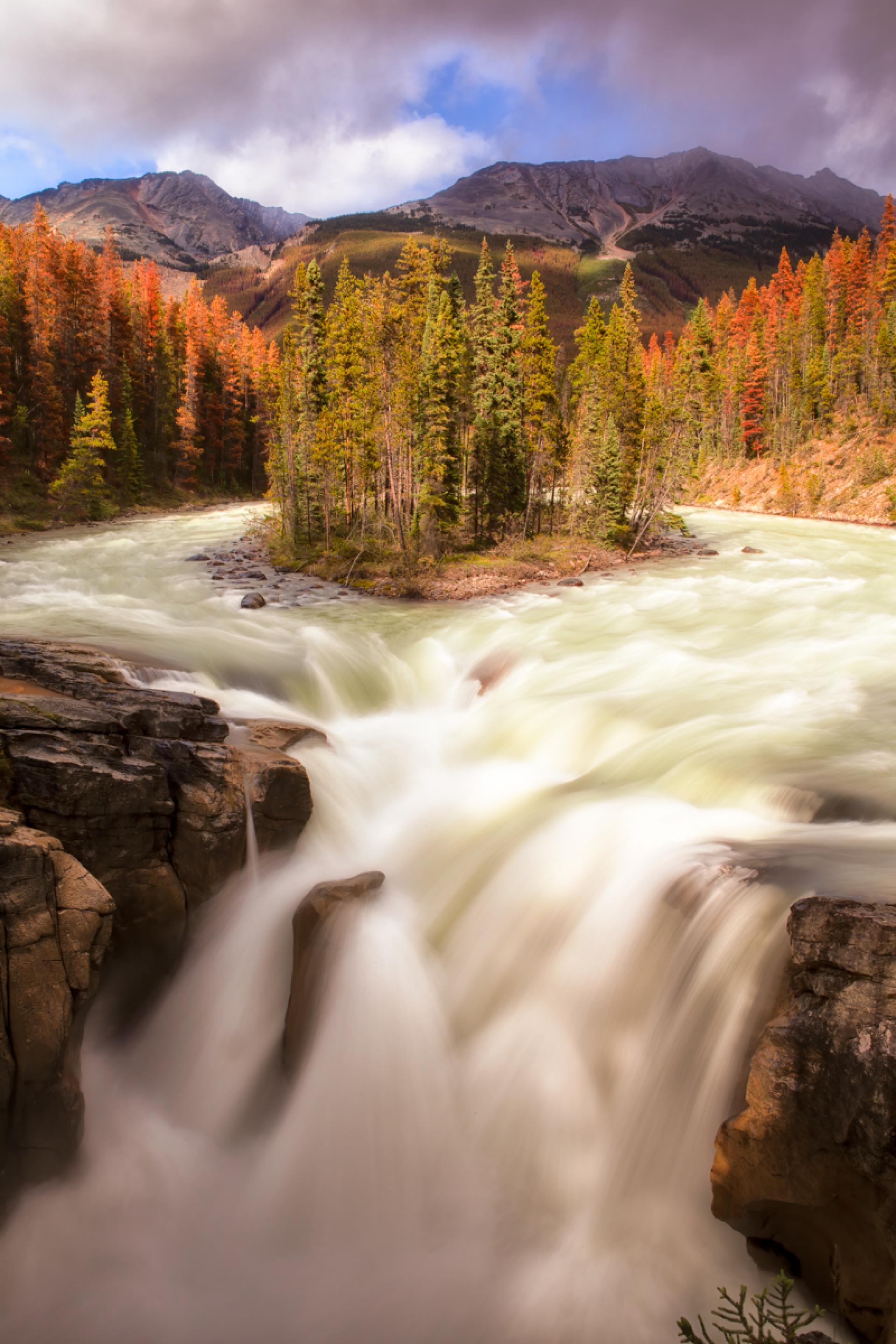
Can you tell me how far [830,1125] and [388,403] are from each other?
87.5ft

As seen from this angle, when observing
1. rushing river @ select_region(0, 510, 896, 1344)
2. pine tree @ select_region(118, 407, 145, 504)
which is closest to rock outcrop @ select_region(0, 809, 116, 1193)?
rushing river @ select_region(0, 510, 896, 1344)

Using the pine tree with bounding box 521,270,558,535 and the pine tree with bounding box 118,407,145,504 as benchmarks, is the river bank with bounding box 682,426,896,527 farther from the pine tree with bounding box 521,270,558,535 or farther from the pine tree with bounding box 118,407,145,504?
the pine tree with bounding box 118,407,145,504

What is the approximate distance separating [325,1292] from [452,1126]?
1.42 m

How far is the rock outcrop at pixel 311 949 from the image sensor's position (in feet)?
21.7

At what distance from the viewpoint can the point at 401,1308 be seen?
4.82 m

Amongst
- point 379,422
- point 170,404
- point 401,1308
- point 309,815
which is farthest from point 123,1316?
point 170,404

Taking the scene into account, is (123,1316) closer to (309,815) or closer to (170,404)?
(309,815)

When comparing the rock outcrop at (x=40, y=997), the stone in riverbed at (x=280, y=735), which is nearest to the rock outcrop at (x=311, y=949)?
the rock outcrop at (x=40, y=997)

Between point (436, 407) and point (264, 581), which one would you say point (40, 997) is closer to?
point (264, 581)

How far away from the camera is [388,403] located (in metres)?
27.2

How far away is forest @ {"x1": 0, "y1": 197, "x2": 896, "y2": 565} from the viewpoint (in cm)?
2839

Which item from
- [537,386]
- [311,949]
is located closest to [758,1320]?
[311,949]

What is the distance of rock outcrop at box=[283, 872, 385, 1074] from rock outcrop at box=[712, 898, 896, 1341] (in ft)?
11.9

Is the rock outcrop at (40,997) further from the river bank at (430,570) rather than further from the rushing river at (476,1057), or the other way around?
the river bank at (430,570)
